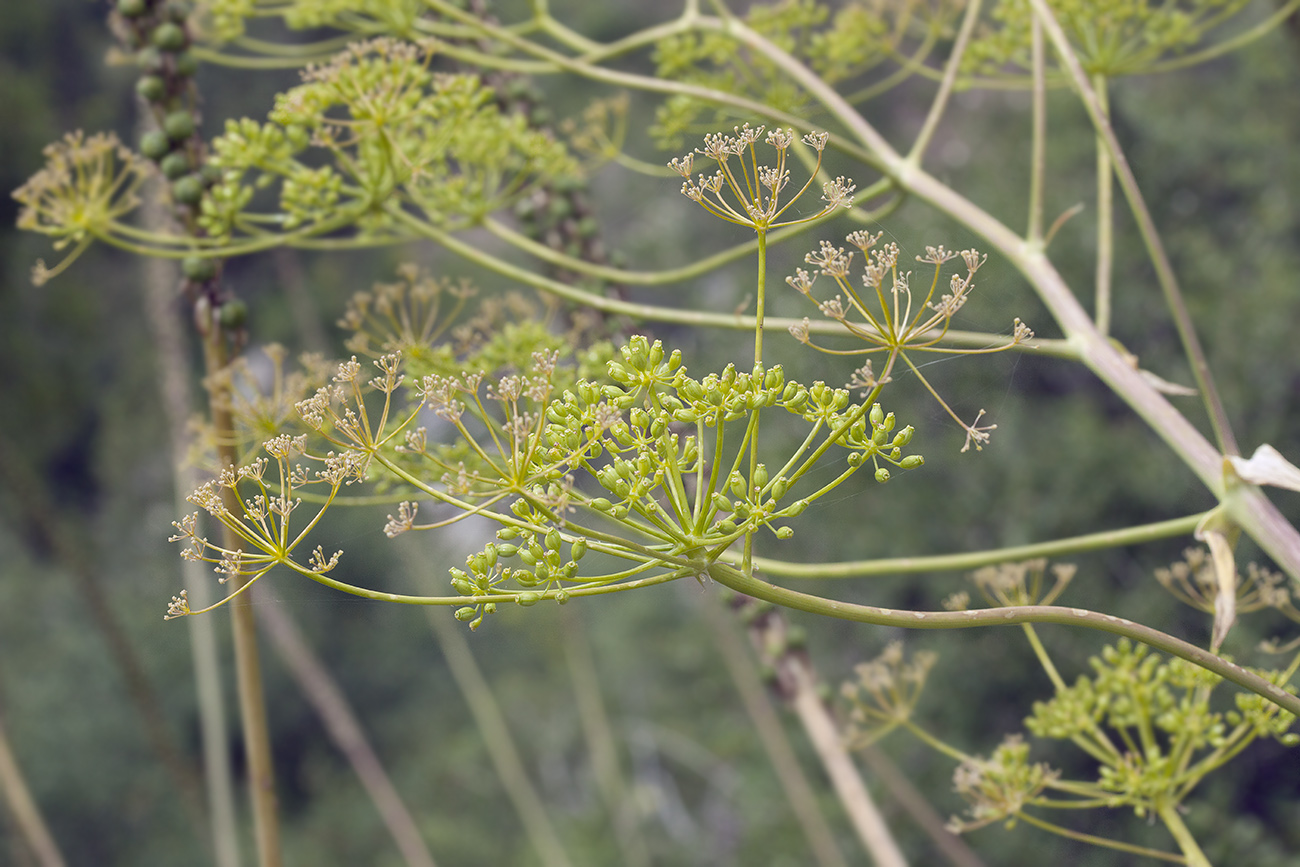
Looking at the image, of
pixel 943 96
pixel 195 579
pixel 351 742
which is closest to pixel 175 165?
Answer: pixel 943 96

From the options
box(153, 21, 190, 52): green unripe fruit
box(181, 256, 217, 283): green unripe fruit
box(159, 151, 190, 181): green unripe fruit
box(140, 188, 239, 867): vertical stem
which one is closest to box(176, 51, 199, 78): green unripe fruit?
box(153, 21, 190, 52): green unripe fruit

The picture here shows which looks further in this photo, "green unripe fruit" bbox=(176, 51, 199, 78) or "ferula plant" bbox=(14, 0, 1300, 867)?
"green unripe fruit" bbox=(176, 51, 199, 78)

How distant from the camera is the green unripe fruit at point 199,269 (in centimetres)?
120

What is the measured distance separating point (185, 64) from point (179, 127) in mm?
100

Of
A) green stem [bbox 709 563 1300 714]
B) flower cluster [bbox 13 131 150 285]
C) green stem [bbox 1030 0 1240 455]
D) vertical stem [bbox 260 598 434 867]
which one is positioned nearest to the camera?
green stem [bbox 709 563 1300 714]

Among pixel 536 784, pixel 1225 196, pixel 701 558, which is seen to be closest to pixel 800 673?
pixel 701 558

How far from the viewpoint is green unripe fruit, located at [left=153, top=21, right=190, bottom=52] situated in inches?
46.8

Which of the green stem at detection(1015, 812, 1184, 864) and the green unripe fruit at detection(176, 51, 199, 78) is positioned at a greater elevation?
the green unripe fruit at detection(176, 51, 199, 78)

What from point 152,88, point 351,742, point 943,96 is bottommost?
point 943,96

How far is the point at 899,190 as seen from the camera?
1280 mm

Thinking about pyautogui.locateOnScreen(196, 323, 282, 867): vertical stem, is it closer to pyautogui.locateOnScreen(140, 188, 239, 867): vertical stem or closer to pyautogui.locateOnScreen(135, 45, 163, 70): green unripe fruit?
pyautogui.locateOnScreen(135, 45, 163, 70): green unripe fruit

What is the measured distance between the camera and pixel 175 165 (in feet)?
3.83

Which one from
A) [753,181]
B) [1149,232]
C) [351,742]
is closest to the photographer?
[753,181]

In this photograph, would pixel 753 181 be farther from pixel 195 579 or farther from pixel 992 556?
pixel 195 579
